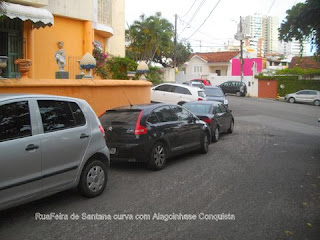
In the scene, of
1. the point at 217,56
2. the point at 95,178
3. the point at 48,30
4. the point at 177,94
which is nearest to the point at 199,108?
the point at 48,30

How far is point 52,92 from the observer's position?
11000mm

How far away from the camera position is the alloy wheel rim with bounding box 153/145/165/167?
8867 mm

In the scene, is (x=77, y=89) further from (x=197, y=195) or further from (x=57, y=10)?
(x=197, y=195)

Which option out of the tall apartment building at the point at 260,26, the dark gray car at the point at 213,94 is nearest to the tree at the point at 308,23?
the dark gray car at the point at 213,94

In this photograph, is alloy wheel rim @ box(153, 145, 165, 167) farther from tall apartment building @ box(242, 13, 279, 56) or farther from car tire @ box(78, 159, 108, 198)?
tall apartment building @ box(242, 13, 279, 56)

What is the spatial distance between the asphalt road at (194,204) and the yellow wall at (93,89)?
3103 mm

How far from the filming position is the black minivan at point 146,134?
340 inches

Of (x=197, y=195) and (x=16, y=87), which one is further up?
(x=16, y=87)

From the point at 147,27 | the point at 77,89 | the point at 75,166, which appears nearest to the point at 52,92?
the point at 77,89

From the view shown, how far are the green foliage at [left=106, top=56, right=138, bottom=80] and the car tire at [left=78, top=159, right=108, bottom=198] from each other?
34.3 feet

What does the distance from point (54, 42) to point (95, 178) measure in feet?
33.6

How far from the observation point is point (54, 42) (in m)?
15.6

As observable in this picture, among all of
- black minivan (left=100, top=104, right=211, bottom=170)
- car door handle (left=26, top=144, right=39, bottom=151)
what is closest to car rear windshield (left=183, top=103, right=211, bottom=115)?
black minivan (left=100, top=104, right=211, bottom=170)

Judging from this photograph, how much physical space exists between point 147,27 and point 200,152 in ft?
104
